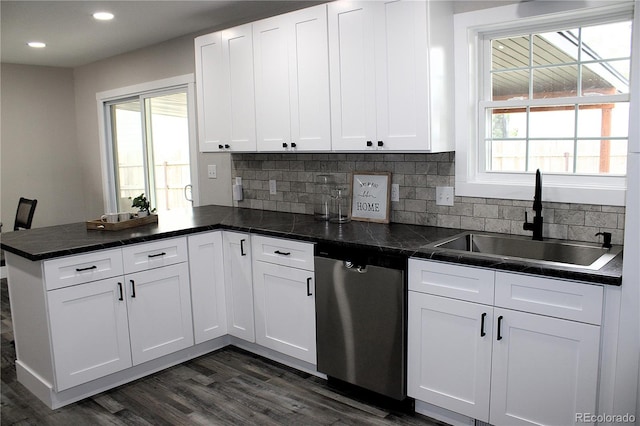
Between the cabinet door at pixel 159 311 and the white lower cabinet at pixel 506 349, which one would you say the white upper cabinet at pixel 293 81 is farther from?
the white lower cabinet at pixel 506 349

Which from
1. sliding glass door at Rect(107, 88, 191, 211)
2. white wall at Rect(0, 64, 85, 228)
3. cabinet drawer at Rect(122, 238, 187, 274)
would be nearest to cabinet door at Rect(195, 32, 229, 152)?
sliding glass door at Rect(107, 88, 191, 211)

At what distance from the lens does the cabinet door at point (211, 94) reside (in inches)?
146

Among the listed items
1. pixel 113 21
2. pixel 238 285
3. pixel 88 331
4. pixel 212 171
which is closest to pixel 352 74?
pixel 238 285

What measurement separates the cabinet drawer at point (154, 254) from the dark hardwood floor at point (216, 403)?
2.31ft

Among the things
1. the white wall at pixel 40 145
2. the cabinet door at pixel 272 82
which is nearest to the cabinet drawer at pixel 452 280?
the cabinet door at pixel 272 82

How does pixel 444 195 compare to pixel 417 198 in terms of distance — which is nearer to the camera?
pixel 444 195

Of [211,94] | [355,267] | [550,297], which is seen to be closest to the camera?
[550,297]

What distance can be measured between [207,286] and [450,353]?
1682 mm

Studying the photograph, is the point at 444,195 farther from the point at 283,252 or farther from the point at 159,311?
the point at 159,311

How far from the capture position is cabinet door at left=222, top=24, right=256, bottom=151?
3.50 meters

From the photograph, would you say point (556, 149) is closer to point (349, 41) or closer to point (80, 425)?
point (349, 41)

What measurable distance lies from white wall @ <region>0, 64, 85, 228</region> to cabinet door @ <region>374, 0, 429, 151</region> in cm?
469

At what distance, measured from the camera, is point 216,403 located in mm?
2816

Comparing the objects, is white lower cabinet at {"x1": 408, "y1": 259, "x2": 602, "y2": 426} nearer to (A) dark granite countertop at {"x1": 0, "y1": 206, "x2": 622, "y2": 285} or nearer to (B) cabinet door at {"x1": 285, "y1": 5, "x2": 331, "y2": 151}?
(A) dark granite countertop at {"x1": 0, "y1": 206, "x2": 622, "y2": 285}
